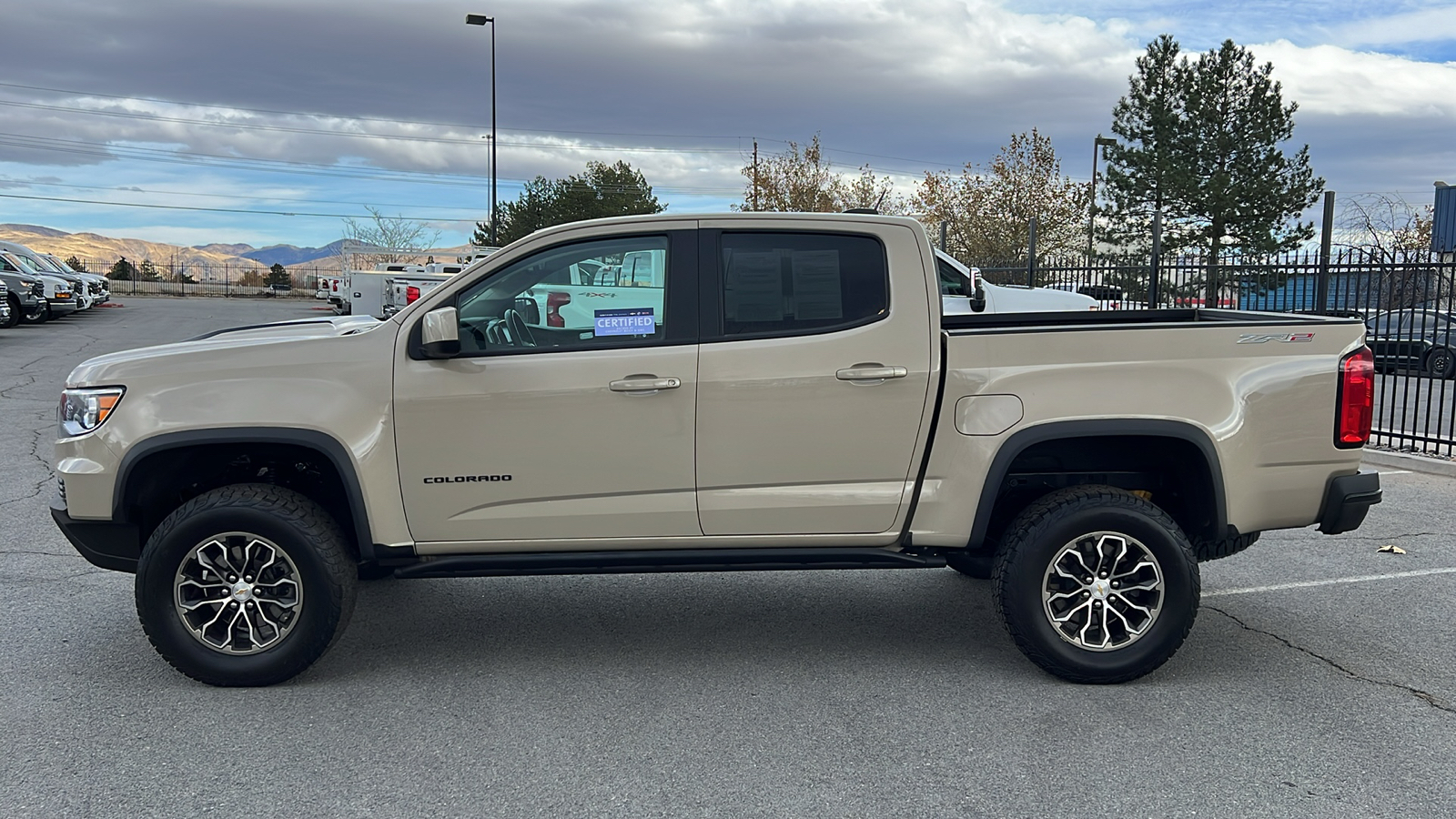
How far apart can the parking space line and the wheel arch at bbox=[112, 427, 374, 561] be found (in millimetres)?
4297

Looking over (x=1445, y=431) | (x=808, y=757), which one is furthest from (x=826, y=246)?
(x=1445, y=431)

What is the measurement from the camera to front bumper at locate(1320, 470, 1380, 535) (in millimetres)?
4656

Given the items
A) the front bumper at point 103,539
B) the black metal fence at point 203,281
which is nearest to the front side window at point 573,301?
the front bumper at point 103,539

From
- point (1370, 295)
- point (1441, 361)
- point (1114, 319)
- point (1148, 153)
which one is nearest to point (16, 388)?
point (1114, 319)

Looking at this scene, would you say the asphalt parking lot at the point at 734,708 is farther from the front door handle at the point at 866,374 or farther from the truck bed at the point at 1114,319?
the truck bed at the point at 1114,319

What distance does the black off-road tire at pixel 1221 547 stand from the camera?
16.0 ft

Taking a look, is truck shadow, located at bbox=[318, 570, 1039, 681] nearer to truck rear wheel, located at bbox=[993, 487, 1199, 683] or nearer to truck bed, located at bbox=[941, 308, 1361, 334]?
truck rear wheel, located at bbox=[993, 487, 1199, 683]

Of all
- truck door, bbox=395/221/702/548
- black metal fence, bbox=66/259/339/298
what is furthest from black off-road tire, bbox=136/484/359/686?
black metal fence, bbox=66/259/339/298

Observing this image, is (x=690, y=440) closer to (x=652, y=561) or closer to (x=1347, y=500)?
(x=652, y=561)

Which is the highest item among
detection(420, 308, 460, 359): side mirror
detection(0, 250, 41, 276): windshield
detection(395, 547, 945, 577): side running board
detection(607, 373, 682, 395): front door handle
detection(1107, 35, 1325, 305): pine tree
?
detection(1107, 35, 1325, 305): pine tree

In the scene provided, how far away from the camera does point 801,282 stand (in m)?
4.75

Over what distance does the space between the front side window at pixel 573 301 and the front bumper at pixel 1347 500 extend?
9.26 feet

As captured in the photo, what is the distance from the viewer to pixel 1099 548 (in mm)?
4605

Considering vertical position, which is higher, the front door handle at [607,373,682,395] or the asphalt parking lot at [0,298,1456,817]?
the front door handle at [607,373,682,395]
